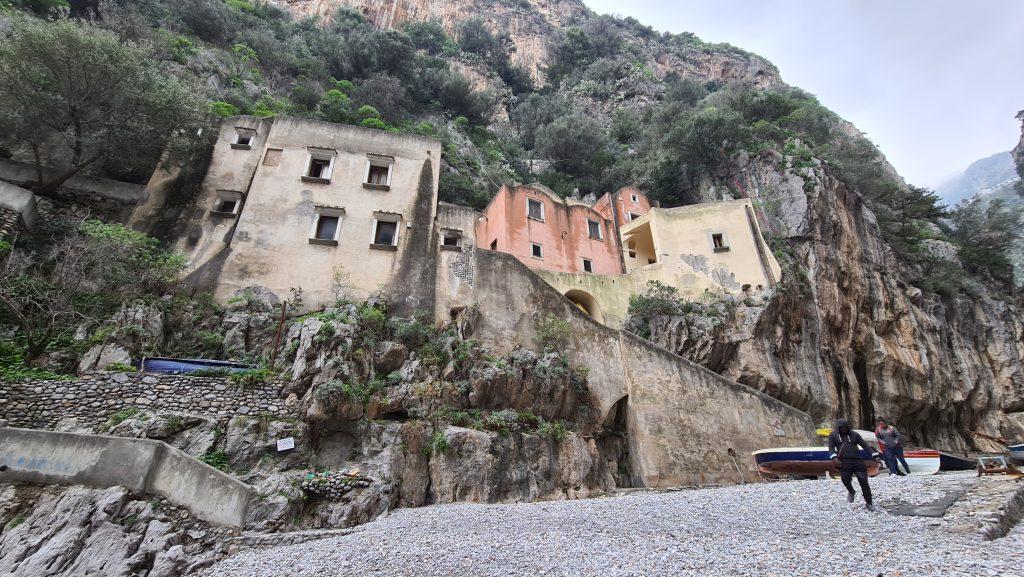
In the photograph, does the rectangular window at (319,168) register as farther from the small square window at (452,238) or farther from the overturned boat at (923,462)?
the overturned boat at (923,462)

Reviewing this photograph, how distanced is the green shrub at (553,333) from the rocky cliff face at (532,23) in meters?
47.3

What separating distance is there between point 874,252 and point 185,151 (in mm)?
34854

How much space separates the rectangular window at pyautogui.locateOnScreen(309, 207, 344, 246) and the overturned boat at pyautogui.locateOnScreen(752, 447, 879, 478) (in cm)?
1665

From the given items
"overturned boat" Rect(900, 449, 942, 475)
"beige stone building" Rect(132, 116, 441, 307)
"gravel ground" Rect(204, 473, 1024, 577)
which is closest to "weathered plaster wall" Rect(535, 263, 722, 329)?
"beige stone building" Rect(132, 116, 441, 307)

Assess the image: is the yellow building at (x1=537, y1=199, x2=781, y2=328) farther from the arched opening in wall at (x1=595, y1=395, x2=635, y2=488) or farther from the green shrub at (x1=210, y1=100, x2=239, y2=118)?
the green shrub at (x1=210, y1=100, x2=239, y2=118)

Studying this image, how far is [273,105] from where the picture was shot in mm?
27859

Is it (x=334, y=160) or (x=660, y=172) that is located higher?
(x=660, y=172)

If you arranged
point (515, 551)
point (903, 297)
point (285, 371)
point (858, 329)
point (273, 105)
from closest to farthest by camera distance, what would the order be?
point (515, 551) < point (285, 371) < point (858, 329) < point (903, 297) < point (273, 105)

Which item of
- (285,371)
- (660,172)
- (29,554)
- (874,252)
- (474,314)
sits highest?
(660,172)

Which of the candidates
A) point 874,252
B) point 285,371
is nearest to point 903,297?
point 874,252

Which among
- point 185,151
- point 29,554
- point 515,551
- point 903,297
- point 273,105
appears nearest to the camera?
point 515,551

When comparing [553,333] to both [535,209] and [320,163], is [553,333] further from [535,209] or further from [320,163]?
[320,163]

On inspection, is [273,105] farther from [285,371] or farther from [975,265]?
[975,265]

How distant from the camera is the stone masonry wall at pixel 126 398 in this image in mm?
10047
